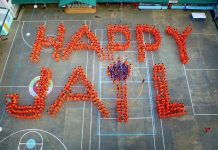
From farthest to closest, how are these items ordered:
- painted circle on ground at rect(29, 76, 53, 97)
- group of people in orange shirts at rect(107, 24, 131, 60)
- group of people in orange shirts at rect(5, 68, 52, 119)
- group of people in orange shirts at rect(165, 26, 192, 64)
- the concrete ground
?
group of people in orange shirts at rect(107, 24, 131, 60) < group of people in orange shirts at rect(165, 26, 192, 64) < painted circle on ground at rect(29, 76, 53, 97) < group of people in orange shirts at rect(5, 68, 52, 119) < the concrete ground

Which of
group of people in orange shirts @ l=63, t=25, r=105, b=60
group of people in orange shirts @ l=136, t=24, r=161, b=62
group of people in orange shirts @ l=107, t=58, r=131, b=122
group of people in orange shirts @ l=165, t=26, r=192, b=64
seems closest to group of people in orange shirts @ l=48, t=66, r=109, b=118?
group of people in orange shirts @ l=107, t=58, r=131, b=122

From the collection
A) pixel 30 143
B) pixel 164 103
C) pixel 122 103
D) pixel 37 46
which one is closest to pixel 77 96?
pixel 122 103

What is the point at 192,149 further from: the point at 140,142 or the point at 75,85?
the point at 75,85

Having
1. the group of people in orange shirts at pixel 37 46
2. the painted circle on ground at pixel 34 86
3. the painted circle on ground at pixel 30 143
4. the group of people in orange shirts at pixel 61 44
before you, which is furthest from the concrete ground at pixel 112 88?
the group of people in orange shirts at pixel 61 44

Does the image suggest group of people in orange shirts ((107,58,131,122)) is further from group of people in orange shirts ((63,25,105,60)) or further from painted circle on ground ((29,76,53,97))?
painted circle on ground ((29,76,53,97))

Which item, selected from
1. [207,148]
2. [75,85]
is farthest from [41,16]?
[207,148]

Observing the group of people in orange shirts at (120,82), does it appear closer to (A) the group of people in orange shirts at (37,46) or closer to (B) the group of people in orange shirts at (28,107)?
(B) the group of people in orange shirts at (28,107)

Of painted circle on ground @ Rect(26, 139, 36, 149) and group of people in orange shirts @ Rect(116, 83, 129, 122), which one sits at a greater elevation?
group of people in orange shirts @ Rect(116, 83, 129, 122)
